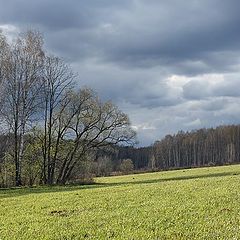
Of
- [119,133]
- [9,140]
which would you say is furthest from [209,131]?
[9,140]

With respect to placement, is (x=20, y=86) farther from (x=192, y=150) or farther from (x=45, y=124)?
(x=192, y=150)

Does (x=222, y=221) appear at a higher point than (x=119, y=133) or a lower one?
lower

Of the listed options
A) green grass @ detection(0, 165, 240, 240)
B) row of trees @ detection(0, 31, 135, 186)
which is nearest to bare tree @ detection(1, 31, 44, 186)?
row of trees @ detection(0, 31, 135, 186)

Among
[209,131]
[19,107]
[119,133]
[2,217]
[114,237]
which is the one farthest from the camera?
[209,131]

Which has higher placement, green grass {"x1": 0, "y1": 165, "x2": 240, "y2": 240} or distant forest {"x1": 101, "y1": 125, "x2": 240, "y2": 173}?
distant forest {"x1": 101, "y1": 125, "x2": 240, "y2": 173}

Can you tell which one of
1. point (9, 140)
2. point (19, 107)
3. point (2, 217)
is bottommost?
point (2, 217)

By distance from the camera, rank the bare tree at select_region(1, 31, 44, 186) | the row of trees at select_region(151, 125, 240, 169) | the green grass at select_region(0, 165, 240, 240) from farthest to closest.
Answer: the row of trees at select_region(151, 125, 240, 169) < the bare tree at select_region(1, 31, 44, 186) < the green grass at select_region(0, 165, 240, 240)

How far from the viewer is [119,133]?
60281mm

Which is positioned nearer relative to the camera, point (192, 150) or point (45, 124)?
point (45, 124)

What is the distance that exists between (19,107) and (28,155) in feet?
24.3

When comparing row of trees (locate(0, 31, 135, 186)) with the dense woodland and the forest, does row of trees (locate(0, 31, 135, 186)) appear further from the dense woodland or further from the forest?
the dense woodland

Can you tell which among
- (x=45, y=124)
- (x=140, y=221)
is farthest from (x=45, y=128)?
(x=140, y=221)

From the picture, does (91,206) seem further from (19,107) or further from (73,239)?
(19,107)

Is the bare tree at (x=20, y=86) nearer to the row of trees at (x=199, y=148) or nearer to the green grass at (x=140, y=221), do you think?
the green grass at (x=140, y=221)
